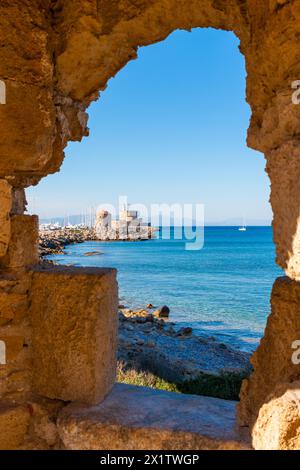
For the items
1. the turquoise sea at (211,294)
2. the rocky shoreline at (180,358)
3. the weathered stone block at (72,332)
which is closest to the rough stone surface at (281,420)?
the weathered stone block at (72,332)

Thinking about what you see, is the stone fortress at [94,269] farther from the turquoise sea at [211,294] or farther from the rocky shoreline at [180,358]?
the turquoise sea at [211,294]

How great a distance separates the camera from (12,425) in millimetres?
1826

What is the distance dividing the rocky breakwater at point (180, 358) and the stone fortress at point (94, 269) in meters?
3.27

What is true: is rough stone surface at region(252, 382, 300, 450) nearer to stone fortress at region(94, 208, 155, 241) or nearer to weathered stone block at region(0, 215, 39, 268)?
weathered stone block at region(0, 215, 39, 268)

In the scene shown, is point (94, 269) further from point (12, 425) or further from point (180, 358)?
point (180, 358)

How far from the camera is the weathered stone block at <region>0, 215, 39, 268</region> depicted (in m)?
1.95

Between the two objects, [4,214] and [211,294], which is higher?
[4,214]

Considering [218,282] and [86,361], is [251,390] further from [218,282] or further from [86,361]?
[218,282]

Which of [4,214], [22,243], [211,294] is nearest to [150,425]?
[22,243]

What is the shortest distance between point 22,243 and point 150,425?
1159 millimetres

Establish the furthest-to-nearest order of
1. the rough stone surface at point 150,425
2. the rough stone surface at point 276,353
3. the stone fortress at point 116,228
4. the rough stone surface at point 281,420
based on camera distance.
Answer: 1. the stone fortress at point 116,228
2. the rough stone surface at point 150,425
3. the rough stone surface at point 276,353
4. the rough stone surface at point 281,420

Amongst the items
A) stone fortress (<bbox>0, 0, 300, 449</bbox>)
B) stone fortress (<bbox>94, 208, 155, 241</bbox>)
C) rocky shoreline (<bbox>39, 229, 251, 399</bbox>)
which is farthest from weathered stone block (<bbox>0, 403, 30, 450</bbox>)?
stone fortress (<bbox>94, 208, 155, 241</bbox>)

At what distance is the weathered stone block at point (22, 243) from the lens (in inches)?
76.7

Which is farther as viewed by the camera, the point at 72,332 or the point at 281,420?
the point at 72,332
